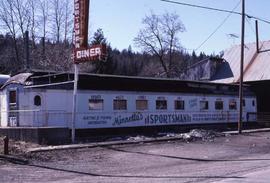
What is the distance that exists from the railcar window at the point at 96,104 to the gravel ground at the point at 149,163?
593 cm

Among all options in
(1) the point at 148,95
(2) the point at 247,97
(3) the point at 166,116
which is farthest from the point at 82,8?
(2) the point at 247,97

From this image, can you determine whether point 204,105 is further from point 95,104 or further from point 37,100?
point 37,100

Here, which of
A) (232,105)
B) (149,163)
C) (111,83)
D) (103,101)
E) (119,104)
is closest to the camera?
(149,163)

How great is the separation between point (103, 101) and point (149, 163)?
12.1 meters

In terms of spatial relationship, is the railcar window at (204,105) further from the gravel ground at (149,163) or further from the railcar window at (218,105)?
the gravel ground at (149,163)

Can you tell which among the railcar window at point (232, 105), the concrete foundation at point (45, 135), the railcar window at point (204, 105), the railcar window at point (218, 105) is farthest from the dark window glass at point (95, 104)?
the railcar window at point (232, 105)

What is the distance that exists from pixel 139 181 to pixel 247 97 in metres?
29.9

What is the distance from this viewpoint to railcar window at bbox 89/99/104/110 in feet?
99.1

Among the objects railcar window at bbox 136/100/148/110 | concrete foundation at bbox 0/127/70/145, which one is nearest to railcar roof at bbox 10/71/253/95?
railcar window at bbox 136/100/148/110

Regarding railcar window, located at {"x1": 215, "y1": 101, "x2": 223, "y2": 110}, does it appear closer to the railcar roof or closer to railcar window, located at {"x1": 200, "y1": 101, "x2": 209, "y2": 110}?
the railcar roof

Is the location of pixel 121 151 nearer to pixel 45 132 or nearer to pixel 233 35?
pixel 45 132

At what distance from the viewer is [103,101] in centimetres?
3075

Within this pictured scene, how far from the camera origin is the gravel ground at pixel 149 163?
15.2 meters

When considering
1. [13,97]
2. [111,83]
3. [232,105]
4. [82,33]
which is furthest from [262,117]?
[82,33]
